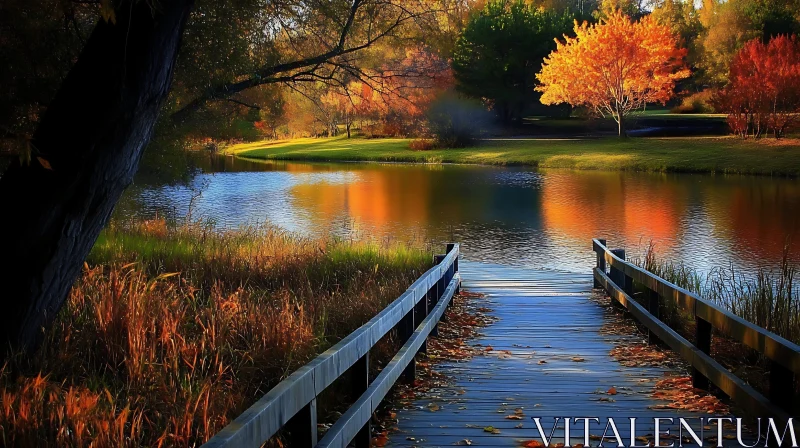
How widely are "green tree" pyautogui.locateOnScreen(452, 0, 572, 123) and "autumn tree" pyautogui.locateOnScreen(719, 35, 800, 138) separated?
1656cm

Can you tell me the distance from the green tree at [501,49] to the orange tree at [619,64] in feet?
30.0

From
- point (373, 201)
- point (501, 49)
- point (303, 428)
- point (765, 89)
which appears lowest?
point (373, 201)

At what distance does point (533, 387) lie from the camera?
586cm

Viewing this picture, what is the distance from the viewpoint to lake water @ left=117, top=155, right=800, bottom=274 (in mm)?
18141

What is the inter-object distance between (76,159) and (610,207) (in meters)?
23.1

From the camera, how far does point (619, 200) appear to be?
2859 centimetres

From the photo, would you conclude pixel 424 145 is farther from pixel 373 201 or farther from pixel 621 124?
pixel 373 201

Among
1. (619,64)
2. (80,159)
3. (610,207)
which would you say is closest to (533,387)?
(80,159)

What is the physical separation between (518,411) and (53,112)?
3.40m

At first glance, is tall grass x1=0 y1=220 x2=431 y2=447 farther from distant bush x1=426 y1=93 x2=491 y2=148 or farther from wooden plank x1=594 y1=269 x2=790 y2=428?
distant bush x1=426 y1=93 x2=491 y2=148

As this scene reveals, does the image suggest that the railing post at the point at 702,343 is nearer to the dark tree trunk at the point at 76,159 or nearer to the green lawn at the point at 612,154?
the dark tree trunk at the point at 76,159

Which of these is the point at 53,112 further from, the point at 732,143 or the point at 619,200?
the point at 732,143

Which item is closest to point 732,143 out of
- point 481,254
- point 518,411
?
point 481,254

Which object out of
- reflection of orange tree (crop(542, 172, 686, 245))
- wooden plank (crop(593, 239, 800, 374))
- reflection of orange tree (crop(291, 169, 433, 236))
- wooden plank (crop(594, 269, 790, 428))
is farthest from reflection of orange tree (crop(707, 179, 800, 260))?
wooden plank (crop(593, 239, 800, 374))
